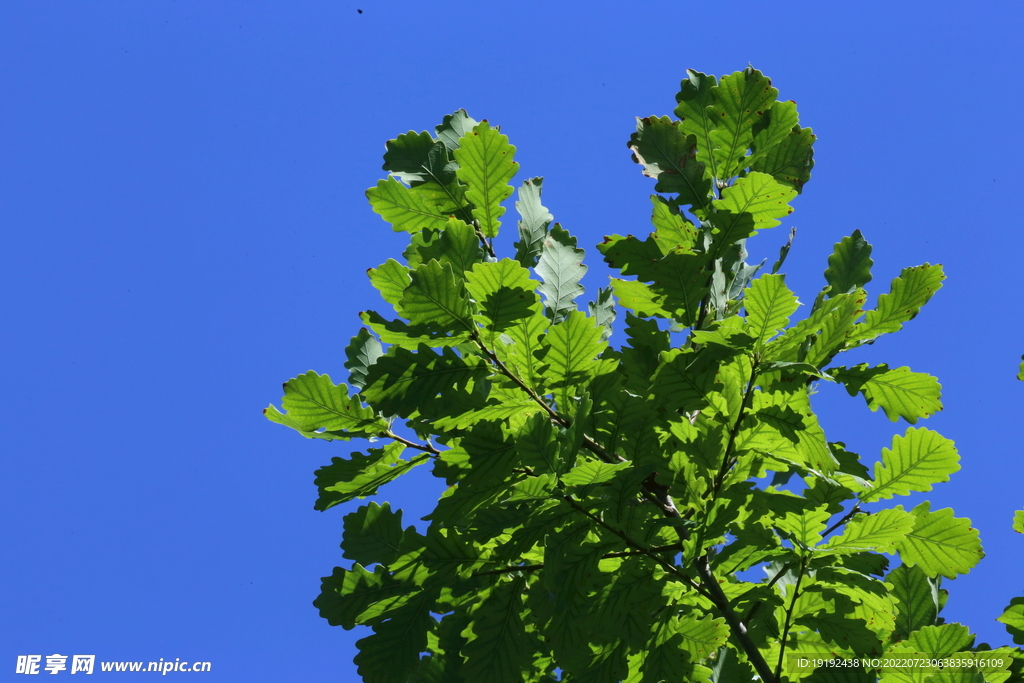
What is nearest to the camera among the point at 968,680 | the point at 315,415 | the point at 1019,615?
the point at 968,680

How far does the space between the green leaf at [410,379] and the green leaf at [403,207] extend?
72 centimetres

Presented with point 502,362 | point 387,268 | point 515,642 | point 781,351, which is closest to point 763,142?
point 781,351

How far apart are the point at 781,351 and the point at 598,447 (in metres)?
0.61

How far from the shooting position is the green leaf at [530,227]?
8.18 ft

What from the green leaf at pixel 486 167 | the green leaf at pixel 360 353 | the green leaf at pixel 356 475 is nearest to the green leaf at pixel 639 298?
the green leaf at pixel 486 167

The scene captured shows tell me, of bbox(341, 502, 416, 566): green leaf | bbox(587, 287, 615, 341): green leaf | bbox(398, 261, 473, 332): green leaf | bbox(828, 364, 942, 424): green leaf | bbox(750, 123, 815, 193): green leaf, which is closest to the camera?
bbox(398, 261, 473, 332): green leaf

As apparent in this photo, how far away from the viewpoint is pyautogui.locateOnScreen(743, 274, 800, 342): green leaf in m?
1.77

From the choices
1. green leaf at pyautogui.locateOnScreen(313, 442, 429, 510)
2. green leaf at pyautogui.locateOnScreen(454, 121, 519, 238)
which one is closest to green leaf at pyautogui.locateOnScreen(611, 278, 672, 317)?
green leaf at pyautogui.locateOnScreen(454, 121, 519, 238)

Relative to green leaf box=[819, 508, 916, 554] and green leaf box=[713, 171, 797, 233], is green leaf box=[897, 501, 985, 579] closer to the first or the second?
green leaf box=[819, 508, 916, 554]

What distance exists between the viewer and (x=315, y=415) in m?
2.14

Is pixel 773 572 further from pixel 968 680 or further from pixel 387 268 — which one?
pixel 387 268

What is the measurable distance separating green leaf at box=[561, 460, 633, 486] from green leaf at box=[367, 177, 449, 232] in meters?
1.16

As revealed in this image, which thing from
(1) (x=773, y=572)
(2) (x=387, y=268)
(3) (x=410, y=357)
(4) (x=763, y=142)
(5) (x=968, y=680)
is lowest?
(5) (x=968, y=680)

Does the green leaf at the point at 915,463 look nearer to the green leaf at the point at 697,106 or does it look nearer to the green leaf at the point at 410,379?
the green leaf at the point at 697,106
